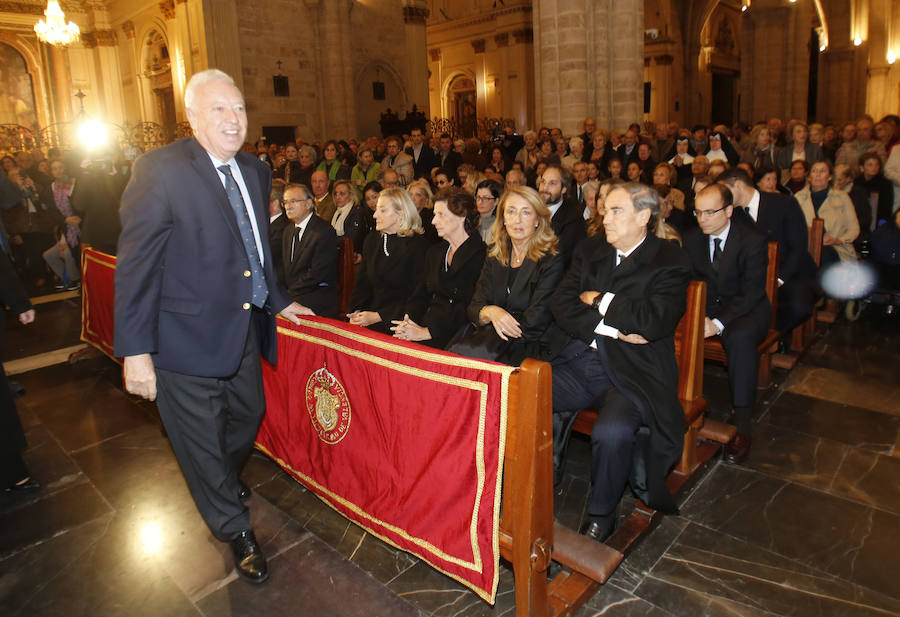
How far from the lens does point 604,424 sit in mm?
2834

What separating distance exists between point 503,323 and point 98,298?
4.16 metres

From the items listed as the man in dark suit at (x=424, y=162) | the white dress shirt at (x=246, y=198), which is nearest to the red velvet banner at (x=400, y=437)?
the white dress shirt at (x=246, y=198)

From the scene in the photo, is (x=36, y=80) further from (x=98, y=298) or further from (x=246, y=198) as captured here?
(x=246, y=198)

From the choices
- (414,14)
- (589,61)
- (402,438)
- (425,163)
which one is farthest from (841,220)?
(414,14)

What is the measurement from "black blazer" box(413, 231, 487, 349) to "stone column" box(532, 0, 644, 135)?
21.4ft

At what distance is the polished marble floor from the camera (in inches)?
102

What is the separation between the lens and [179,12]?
1531cm

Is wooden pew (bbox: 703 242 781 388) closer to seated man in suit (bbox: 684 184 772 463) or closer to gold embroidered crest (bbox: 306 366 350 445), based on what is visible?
seated man in suit (bbox: 684 184 772 463)

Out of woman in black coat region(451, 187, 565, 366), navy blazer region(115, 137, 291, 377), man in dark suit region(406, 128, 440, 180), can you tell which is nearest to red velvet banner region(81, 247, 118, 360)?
navy blazer region(115, 137, 291, 377)

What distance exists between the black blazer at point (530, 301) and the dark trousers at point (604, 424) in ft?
0.75

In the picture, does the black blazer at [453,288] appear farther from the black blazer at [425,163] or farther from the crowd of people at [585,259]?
the black blazer at [425,163]

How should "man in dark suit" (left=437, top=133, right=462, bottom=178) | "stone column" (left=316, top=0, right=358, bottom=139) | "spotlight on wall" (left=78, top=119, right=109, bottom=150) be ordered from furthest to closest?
"spotlight on wall" (left=78, top=119, right=109, bottom=150)
"stone column" (left=316, top=0, right=358, bottom=139)
"man in dark suit" (left=437, top=133, right=462, bottom=178)

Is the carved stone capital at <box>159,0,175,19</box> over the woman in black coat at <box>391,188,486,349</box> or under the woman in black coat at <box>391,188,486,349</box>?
over

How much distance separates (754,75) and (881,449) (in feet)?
64.6
